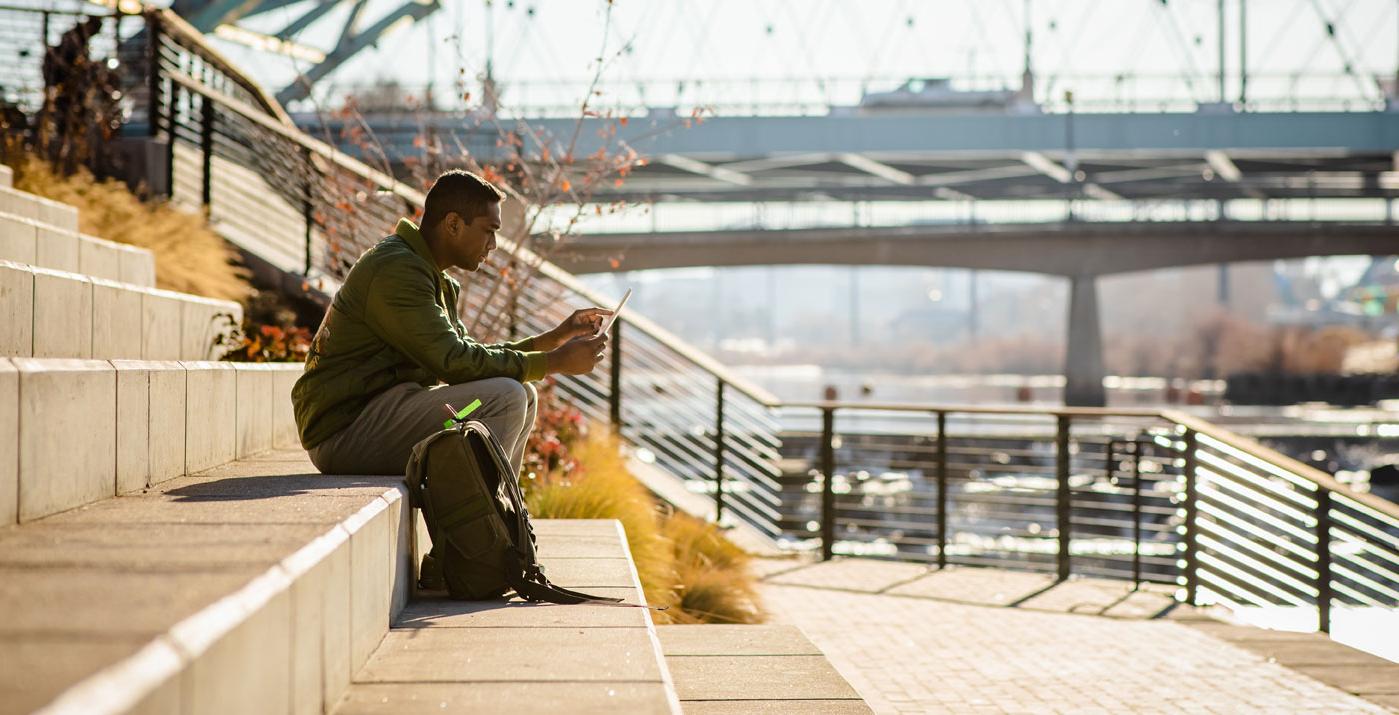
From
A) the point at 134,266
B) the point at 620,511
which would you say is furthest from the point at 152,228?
the point at 620,511

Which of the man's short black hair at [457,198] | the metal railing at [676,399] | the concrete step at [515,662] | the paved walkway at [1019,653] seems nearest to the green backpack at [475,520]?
the concrete step at [515,662]

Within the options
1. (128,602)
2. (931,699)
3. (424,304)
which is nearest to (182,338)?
(424,304)

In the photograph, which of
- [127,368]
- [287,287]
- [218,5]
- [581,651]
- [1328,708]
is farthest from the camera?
[218,5]

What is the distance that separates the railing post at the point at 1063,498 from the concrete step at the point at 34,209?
6.25 metres

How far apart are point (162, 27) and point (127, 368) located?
7672mm

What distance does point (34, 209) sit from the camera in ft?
20.6

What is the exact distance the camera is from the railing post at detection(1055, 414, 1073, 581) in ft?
29.9

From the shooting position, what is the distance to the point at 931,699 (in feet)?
17.4

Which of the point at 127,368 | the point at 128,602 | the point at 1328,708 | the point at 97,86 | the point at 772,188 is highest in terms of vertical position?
the point at 772,188

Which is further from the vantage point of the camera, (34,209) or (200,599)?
(34,209)

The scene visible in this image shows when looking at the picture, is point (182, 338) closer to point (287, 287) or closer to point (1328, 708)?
point (287, 287)

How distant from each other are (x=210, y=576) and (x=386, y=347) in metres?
2.16

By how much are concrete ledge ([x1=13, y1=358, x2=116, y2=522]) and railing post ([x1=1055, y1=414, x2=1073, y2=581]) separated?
705 cm

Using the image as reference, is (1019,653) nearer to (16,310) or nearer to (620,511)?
(620,511)
